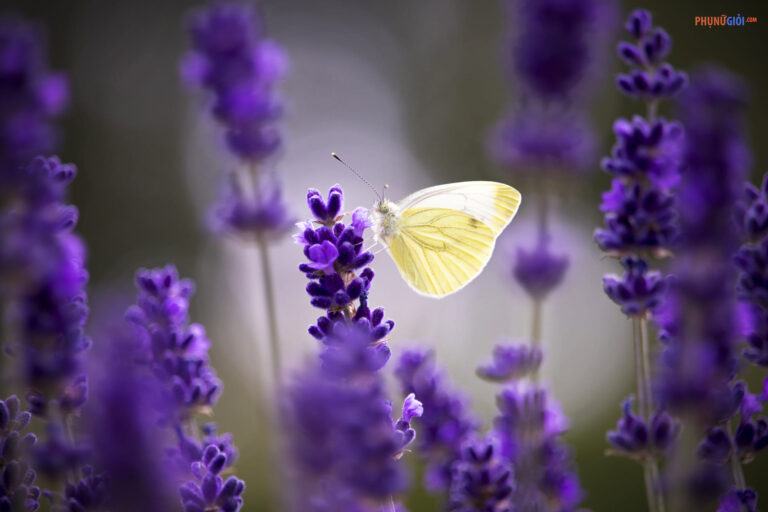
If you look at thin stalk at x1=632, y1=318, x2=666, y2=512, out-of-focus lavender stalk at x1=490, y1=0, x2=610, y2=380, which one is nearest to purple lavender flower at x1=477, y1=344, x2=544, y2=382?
out-of-focus lavender stalk at x1=490, y1=0, x2=610, y2=380

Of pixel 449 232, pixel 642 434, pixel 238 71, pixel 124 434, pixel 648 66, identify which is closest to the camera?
pixel 124 434

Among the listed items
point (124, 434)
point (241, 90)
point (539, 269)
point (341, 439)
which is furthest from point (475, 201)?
point (124, 434)

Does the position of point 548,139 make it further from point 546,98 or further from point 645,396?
point 645,396

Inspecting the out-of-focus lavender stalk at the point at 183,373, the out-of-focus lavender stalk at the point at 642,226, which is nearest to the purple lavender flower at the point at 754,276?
the out-of-focus lavender stalk at the point at 642,226

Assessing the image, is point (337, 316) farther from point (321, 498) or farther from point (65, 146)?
point (65, 146)

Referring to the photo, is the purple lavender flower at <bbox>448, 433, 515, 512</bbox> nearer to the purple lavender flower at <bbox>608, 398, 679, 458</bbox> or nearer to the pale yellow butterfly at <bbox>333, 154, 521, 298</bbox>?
the purple lavender flower at <bbox>608, 398, 679, 458</bbox>
